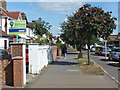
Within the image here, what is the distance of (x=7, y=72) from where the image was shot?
8.88 m

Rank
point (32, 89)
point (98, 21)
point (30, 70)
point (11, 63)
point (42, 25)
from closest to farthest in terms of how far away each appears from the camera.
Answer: point (32, 89) < point (11, 63) < point (30, 70) < point (98, 21) < point (42, 25)

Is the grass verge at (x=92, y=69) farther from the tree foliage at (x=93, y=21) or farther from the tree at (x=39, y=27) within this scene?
the tree at (x=39, y=27)

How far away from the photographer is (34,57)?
12.3 metres

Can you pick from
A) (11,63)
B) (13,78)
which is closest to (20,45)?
(11,63)

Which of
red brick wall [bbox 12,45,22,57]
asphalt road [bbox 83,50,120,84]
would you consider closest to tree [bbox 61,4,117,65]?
asphalt road [bbox 83,50,120,84]

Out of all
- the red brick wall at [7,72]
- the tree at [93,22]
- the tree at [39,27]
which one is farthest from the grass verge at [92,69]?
the tree at [39,27]

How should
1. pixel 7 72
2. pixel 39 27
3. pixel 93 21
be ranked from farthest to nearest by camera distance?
pixel 39 27, pixel 93 21, pixel 7 72

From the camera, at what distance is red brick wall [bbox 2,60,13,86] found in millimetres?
8828

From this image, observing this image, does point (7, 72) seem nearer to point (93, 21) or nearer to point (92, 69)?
point (92, 69)

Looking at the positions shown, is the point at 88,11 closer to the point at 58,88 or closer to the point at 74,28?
the point at 74,28

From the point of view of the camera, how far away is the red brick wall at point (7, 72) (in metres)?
8.83

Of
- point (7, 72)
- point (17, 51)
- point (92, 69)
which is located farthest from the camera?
point (92, 69)

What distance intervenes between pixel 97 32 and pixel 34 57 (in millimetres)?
6081

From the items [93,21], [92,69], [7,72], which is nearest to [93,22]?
[93,21]
